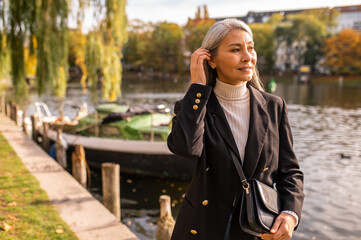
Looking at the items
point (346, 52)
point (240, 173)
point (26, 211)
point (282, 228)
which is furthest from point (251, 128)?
point (346, 52)

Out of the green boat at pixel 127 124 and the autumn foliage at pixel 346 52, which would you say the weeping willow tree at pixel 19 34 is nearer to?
the green boat at pixel 127 124

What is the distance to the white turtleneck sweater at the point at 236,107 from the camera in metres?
2.16

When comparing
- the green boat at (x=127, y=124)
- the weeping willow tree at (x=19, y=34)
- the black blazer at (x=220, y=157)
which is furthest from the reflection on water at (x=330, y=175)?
the weeping willow tree at (x=19, y=34)

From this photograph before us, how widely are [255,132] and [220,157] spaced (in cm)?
26

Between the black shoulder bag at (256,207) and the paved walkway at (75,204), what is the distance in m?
3.70

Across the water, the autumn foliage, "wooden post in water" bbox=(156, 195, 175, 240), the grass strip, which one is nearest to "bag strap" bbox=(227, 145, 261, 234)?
the grass strip

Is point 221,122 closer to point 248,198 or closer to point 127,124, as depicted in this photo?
point 248,198

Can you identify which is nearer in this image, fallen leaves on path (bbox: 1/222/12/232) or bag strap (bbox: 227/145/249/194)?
bag strap (bbox: 227/145/249/194)

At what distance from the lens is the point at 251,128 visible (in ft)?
6.95

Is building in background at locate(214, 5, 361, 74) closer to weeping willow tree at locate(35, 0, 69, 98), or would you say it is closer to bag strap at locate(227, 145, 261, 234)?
weeping willow tree at locate(35, 0, 69, 98)

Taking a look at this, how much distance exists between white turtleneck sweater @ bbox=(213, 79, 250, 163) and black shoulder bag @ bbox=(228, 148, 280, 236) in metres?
0.18

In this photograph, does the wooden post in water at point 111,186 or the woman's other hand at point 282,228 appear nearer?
the woman's other hand at point 282,228

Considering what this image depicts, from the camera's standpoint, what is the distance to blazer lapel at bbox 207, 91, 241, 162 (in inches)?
81.2

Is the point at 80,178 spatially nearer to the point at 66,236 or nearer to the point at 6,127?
the point at 66,236
